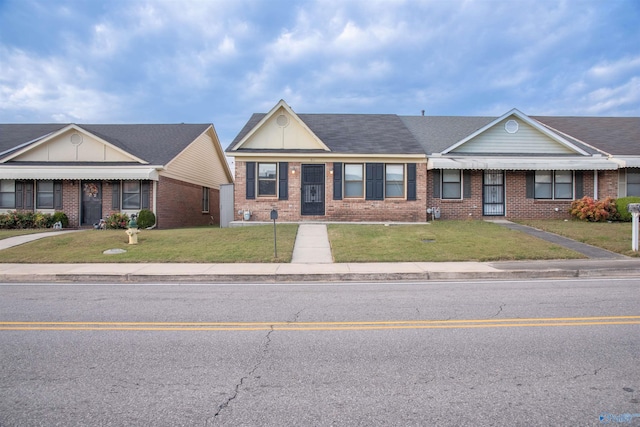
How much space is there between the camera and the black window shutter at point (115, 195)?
20703 millimetres

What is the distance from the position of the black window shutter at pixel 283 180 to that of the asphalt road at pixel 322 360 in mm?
11986

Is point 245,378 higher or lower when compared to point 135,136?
lower

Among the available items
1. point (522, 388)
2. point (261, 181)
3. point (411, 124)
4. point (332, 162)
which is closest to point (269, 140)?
point (261, 181)

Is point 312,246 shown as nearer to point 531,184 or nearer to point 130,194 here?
point 130,194

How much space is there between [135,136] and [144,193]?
5560 mm

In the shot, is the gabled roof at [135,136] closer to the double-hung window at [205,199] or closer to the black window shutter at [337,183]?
the double-hung window at [205,199]

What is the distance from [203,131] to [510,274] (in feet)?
68.3

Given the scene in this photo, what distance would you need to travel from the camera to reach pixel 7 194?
20797mm

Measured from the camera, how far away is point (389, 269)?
1023 centimetres

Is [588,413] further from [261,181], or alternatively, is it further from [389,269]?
[261,181]

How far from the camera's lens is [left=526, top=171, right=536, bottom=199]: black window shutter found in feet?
65.8

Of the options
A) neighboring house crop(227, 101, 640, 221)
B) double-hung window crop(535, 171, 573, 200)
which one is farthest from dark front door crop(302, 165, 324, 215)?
double-hung window crop(535, 171, 573, 200)

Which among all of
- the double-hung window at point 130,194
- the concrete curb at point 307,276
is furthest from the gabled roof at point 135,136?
the concrete curb at point 307,276

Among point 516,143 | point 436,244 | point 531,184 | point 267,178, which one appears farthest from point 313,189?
point 531,184
